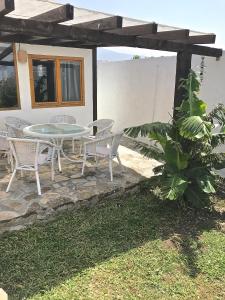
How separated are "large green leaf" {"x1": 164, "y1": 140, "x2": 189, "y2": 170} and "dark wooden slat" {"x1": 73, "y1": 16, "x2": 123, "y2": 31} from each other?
213 cm

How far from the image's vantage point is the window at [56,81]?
27.4 ft

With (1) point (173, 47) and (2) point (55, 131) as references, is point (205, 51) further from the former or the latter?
(2) point (55, 131)

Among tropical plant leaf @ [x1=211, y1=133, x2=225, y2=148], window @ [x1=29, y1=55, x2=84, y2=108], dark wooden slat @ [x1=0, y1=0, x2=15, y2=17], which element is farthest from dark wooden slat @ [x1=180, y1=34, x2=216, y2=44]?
window @ [x1=29, y1=55, x2=84, y2=108]

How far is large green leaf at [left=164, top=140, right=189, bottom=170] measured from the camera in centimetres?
486

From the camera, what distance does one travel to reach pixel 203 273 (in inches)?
147

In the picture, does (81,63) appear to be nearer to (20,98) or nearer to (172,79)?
(20,98)

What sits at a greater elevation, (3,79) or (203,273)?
(3,79)

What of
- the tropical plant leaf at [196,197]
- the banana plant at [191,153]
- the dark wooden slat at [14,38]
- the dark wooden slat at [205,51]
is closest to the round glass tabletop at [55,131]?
the banana plant at [191,153]

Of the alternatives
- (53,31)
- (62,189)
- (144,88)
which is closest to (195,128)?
(53,31)

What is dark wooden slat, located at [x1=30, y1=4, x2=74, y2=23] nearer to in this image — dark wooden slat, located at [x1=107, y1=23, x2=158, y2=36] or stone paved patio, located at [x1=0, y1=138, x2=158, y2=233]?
dark wooden slat, located at [x1=107, y1=23, x2=158, y2=36]

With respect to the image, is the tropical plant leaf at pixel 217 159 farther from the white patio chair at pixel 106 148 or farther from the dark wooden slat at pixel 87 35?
the dark wooden slat at pixel 87 35

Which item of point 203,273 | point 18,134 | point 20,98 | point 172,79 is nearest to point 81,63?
point 20,98

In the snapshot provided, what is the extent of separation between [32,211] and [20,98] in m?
4.39

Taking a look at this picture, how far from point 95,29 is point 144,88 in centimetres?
513
